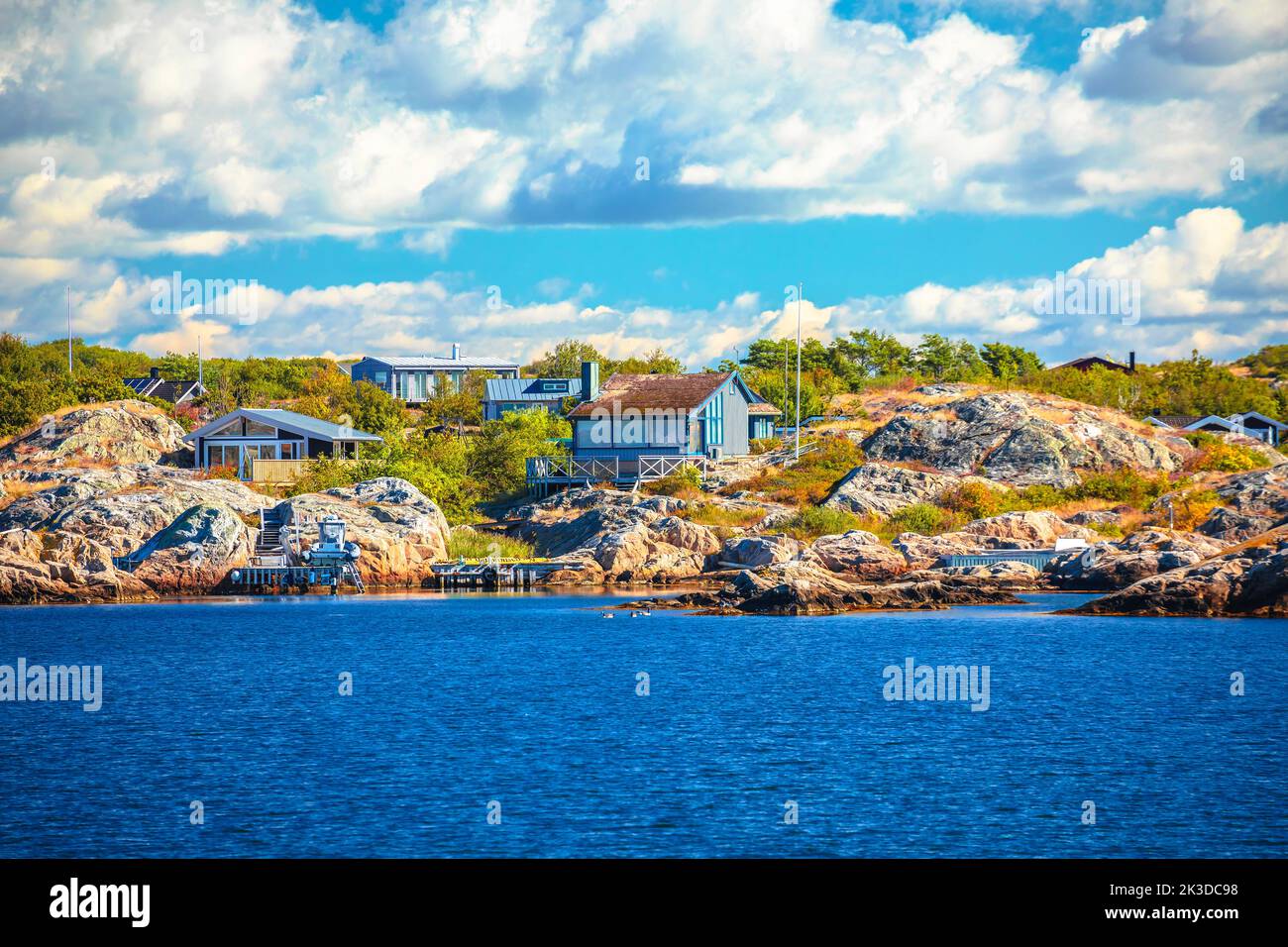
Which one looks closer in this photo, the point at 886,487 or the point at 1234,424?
the point at 886,487

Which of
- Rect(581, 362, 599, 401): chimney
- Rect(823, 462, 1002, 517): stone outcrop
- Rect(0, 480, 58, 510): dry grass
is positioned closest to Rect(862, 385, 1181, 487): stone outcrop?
Rect(823, 462, 1002, 517): stone outcrop

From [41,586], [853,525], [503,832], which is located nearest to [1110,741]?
[503,832]

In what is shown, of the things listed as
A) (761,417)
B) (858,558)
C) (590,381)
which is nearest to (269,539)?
(590,381)

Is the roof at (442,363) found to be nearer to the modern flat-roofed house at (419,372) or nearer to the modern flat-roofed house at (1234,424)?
the modern flat-roofed house at (419,372)

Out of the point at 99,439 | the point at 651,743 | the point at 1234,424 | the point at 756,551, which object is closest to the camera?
the point at 651,743

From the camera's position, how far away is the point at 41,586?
61.4m

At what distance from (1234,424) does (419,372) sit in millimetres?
69896

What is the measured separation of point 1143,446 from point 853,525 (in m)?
20.1

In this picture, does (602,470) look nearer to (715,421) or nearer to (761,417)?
(715,421)

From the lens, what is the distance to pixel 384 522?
67750mm

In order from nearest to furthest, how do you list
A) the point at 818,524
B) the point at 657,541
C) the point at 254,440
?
the point at 818,524 → the point at 657,541 → the point at 254,440

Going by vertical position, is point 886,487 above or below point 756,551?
above

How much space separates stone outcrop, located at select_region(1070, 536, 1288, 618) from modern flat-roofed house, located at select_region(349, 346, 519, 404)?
260 ft
